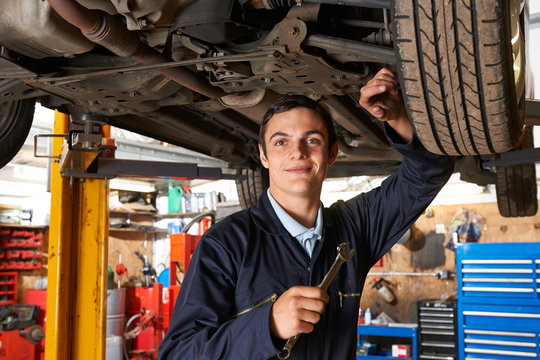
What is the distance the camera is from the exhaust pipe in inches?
50.6

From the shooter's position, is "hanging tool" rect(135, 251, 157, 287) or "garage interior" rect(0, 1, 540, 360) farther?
"hanging tool" rect(135, 251, 157, 287)

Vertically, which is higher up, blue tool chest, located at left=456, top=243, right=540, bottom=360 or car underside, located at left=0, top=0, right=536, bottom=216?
car underside, located at left=0, top=0, right=536, bottom=216

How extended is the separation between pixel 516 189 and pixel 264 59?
254 centimetres

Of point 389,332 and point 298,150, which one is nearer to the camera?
point 298,150

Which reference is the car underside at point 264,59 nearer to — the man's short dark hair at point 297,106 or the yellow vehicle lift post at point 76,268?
the man's short dark hair at point 297,106

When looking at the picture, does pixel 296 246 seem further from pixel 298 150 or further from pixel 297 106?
pixel 297 106

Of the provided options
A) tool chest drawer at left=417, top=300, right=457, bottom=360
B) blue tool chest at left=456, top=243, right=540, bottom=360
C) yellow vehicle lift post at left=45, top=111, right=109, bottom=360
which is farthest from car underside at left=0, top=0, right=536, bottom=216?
tool chest drawer at left=417, top=300, right=457, bottom=360

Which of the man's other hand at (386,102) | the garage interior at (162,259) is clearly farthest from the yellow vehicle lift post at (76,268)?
the man's other hand at (386,102)

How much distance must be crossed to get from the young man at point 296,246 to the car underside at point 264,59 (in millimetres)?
91

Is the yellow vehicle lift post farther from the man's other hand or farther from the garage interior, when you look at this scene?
the man's other hand

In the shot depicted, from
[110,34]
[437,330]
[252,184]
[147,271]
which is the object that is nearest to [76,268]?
[252,184]

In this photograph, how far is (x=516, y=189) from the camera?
11.1 ft

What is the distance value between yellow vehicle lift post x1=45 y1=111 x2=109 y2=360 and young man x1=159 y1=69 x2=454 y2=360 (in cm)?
184

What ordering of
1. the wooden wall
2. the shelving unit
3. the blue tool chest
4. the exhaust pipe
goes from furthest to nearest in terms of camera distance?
the wooden wall
the shelving unit
the blue tool chest
the exhaust pipe
